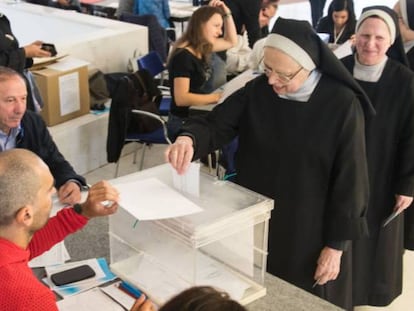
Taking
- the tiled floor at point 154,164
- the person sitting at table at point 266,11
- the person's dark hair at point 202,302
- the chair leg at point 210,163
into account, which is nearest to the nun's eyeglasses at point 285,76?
the person's dark hair at point 202,302

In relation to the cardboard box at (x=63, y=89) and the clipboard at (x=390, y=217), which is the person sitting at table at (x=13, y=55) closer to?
the cardboard box at (x=63, y=89)

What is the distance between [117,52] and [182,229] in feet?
12.1

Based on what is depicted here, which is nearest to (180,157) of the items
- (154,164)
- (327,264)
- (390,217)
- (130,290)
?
(130,290)

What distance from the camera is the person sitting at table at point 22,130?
2.63 metres

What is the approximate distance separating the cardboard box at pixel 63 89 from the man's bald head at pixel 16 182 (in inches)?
102

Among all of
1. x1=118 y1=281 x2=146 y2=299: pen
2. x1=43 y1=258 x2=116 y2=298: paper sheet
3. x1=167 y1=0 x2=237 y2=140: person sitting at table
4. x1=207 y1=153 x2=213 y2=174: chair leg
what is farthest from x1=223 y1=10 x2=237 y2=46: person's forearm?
x1=118 y1=281 x2=146 y2=299: pen

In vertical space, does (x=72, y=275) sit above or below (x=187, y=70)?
below

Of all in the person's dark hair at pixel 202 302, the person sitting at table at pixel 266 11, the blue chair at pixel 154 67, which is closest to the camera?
the person's dark hair at pixel 202 302

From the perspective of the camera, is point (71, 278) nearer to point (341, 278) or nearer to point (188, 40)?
point (341, 278)

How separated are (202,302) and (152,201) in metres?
0.77

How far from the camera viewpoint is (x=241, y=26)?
5273 mm

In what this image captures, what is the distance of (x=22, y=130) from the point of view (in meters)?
2.75

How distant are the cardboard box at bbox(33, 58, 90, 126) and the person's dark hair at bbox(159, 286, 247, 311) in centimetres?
322

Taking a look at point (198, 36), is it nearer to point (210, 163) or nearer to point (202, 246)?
point (210, 163)
